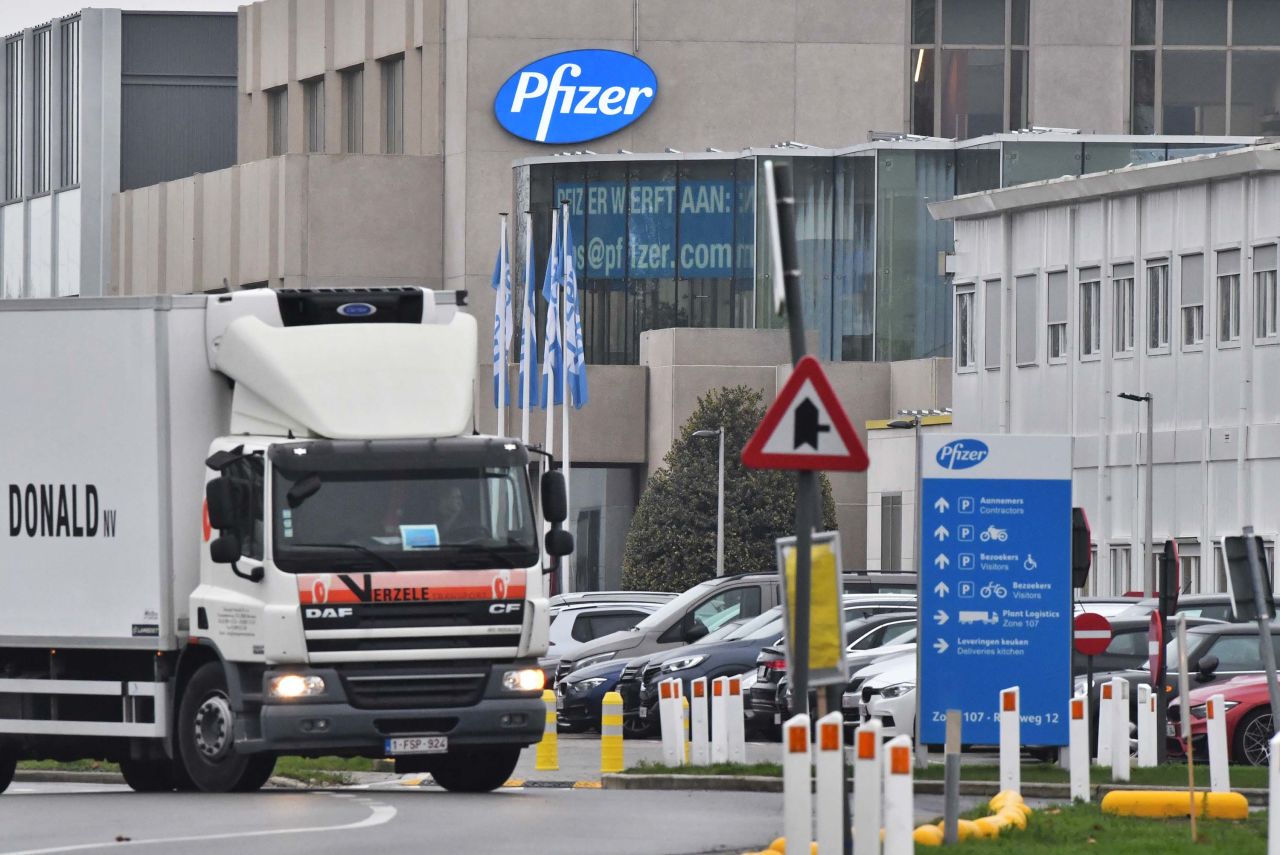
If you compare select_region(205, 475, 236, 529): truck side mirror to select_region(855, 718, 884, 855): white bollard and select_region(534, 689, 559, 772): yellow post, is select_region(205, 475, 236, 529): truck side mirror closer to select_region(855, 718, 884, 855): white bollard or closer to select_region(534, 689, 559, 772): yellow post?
select_region(534, 689, 559, 772): yellow post

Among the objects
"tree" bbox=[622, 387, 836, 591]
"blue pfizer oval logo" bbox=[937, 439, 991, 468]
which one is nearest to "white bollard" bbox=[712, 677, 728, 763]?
"blue pfizer oval logo" bbox=[937, 439, 991, 468]

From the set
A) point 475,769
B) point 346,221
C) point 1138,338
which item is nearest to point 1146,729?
point 475,769

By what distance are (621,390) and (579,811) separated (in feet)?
→ 204

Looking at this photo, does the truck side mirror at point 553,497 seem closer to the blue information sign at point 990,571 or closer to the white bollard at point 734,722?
the blue information sign at point 990,571

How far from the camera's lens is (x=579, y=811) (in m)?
19.4

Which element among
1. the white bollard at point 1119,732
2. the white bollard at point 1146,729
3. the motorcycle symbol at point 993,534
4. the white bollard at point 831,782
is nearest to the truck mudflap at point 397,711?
the motorcycle symbol at point 993,534

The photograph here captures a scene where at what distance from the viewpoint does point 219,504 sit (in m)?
19.7

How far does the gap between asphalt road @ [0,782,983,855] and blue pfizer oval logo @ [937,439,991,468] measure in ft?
8.82

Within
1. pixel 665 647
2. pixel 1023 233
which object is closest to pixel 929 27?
pixel 1023 233

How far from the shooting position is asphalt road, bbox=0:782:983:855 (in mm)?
15969

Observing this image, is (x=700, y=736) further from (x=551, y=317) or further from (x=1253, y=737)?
(x=551, y=317)

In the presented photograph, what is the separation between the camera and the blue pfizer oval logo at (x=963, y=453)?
880 inches

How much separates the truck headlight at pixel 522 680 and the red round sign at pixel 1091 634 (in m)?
6.09

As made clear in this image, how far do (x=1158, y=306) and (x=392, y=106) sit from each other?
139 ft
